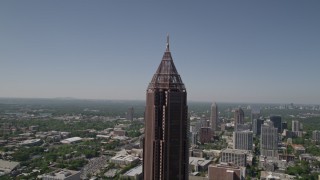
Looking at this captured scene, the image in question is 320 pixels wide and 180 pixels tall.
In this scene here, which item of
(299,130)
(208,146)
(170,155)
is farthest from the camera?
(299,130)

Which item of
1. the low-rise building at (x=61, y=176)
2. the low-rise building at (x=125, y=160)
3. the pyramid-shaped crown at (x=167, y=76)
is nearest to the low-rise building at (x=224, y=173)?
the low-rise building at (x=61, y=176)

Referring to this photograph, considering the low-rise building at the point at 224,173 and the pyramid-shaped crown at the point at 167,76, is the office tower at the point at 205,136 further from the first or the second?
the pyramid-shaped crown at the point at 167,76

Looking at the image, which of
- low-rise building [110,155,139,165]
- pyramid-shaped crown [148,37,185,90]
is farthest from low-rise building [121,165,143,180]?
pyramid-shaped crown [148,37,185,90]

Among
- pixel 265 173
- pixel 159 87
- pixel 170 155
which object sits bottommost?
pixel 265 173

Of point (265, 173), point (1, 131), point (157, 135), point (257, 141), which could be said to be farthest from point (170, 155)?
point (1, 131)

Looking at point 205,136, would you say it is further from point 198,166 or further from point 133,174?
point 133,174

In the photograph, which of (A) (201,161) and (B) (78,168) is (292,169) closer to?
(A) (201,161)
